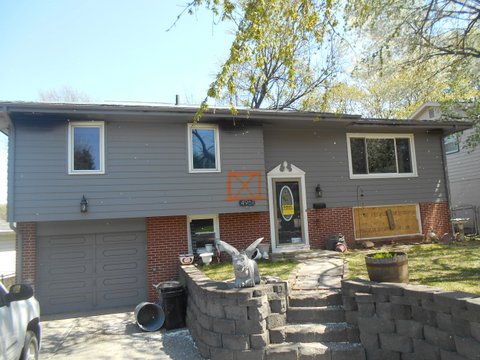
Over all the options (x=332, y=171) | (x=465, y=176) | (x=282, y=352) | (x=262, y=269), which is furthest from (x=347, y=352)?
(x=465, y=176)

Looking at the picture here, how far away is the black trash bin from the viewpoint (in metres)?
7.96

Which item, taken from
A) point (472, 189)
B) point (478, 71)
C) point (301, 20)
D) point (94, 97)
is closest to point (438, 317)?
point (301, 20)

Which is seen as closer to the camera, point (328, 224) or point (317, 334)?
point (317, 334)

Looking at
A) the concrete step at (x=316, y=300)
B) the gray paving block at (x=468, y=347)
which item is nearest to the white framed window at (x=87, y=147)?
the concrete step at (x=316, y=300)

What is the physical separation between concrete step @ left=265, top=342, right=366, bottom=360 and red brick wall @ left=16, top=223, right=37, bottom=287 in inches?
287

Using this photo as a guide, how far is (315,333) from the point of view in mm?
5699

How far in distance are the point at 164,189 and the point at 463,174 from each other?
13.9 metres

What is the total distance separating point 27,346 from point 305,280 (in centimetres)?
491

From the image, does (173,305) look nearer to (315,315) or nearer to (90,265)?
(315,315)

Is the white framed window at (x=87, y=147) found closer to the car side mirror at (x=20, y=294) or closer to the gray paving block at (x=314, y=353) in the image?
the car side mirror at (x=20, y=294)

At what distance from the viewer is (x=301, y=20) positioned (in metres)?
5.85

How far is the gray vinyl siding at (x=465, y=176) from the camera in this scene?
15.9 m

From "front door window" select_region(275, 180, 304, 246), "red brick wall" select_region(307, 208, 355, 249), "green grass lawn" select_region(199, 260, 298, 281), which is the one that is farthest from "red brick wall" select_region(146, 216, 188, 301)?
"red brick wall" select_region(307, 208, 355, 249)

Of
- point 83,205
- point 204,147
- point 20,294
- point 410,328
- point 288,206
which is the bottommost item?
point 410,328
